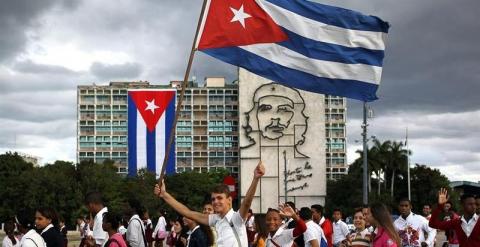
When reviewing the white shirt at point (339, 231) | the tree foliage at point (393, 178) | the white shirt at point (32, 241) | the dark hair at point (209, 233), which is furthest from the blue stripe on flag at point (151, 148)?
the tree foliage at point (393, 178)

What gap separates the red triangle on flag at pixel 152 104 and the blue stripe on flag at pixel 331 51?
1.92 meters

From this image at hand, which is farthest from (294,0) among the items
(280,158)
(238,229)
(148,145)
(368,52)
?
(280,158)

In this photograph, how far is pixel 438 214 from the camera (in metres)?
9.76

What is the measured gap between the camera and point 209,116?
148 metres

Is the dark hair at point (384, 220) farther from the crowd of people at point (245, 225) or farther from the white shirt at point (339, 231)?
the white shirt at point (339, 231)

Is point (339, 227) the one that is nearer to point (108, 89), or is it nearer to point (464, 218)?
point (464, 218)

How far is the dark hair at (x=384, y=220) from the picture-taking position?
23.8 feet

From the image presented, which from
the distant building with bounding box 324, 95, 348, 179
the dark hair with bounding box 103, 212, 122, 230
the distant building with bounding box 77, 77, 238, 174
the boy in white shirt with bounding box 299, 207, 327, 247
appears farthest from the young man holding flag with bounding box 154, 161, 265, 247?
the distant building with bounding box 77, 77, 238, 174

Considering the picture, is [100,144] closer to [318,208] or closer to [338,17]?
[318,208]

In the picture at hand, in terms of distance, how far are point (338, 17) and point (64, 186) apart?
63228 mm

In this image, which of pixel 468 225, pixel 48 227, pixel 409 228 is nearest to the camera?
pixel 48 227

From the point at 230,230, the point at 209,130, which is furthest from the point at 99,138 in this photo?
the point at 230,230

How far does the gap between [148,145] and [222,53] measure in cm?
204

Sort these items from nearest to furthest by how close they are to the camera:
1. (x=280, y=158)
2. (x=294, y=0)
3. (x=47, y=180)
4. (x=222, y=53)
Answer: (x=222, y=53)
(x=294, y=0)
(x=47, y=180)
(x=280, y=158)
